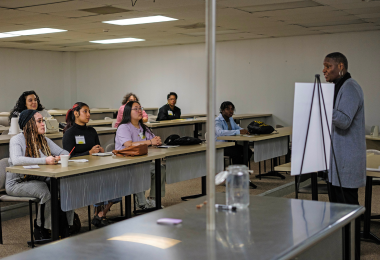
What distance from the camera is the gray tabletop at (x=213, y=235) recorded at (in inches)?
55.2

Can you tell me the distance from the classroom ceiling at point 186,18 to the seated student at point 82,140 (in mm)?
1920

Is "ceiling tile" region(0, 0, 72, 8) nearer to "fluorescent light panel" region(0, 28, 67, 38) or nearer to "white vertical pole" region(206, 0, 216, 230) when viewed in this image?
"fluorescent light panel" region(0, 28, 67, 38)

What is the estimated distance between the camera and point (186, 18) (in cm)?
714

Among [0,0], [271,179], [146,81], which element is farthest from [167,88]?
[0,0]

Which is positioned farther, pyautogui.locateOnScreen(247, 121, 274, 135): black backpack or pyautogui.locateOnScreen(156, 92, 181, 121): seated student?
pyautogui.locateOnScreen(156, 92, 181, 121): seated student

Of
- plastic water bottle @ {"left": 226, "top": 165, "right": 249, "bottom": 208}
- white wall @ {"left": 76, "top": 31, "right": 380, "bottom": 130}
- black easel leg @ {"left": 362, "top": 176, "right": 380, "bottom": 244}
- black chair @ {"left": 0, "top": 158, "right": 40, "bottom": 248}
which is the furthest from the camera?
white wall @ {"left": 76, "top": 31, "right": 380, "bottom": 130}

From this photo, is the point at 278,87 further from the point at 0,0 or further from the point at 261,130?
the point at 0,0

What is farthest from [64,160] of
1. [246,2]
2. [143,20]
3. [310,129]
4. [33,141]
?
[143,20]

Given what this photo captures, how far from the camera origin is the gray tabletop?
4.60ft

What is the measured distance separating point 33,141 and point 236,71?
7.63 meters

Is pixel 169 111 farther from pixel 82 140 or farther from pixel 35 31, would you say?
pixel 82 140

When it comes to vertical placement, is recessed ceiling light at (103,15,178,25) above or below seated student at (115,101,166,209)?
above

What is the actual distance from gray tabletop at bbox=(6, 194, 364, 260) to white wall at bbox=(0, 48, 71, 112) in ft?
36.9

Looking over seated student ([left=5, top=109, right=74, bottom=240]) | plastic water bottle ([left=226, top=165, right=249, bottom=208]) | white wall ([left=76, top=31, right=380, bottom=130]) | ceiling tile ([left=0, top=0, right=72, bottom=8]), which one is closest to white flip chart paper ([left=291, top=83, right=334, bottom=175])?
plastic water bottle ([left=226, top=165, right=249, bottom=208])
